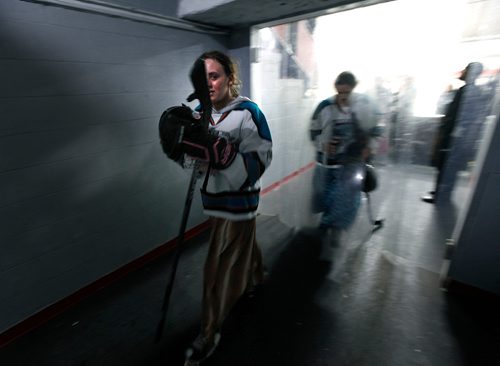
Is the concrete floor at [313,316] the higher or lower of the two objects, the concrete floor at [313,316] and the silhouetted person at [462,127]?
the lower

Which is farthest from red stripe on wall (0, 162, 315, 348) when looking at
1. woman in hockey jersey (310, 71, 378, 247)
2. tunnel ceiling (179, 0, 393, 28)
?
tunnel ceiling (179, 0, 393, 28)

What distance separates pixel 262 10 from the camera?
1.84 meters

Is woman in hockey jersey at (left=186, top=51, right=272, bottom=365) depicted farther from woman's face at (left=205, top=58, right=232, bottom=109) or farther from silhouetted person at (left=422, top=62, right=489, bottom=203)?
silhouetted person at (left=422, top=62, right=489, bottom=203)

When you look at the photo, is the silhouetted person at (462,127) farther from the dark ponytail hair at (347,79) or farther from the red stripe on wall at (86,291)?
the red stripe on wall at (86,291)

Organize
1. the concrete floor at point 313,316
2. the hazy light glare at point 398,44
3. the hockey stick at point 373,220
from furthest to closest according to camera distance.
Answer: the hockey stick at point 373,220 < the hazy light glare at point 398,44 < the concrete floor at point 313,316

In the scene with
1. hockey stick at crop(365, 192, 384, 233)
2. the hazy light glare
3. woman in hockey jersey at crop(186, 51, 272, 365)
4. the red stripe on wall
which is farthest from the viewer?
hockey stick at crop(365, 192, 384, 233)

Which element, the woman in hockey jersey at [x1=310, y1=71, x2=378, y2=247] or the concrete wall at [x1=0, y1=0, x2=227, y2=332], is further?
the woman in hockey jersey at [x1=310, y1=71, x2=378, y2=247]

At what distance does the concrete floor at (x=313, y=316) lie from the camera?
135cm

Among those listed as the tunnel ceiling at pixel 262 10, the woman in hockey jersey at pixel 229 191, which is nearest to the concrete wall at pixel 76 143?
the tunnel ceiling at pixel 262 10

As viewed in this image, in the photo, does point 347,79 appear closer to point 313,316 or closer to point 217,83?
point 217,83

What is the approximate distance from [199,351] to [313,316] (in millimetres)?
701

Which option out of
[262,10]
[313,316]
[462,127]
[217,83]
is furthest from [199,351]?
[262,10]

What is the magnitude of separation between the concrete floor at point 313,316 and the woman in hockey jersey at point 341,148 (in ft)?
0.86

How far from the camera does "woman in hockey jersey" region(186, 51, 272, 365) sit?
1.21 metres
